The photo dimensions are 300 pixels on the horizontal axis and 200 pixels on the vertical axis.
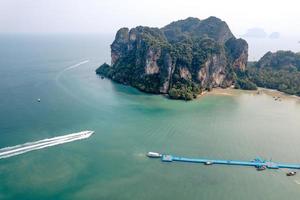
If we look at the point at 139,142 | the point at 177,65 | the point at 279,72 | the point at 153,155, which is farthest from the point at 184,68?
the point at 153,155

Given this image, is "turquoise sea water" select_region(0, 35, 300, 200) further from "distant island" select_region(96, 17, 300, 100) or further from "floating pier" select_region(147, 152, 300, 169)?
"distant island" select_region(96, 17, 300, 100)

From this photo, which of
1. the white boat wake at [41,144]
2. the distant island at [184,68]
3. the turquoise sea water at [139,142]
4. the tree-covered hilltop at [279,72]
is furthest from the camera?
the tree-covered hilltop at [279,72]

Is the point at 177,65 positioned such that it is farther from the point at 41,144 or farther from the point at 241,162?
the point at 41,144

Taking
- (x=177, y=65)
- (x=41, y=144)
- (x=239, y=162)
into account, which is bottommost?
(x=41, y=144)

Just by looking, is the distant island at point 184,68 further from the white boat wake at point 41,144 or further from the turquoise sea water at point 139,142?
the white boat wake at point 41,144

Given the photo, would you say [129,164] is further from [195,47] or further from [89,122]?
[195,47]

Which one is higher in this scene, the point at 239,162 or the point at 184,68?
the point at 184,68

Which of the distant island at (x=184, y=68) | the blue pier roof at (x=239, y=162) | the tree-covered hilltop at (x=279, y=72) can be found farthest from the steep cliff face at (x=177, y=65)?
the blue pier roof at (x=239, y=162)
